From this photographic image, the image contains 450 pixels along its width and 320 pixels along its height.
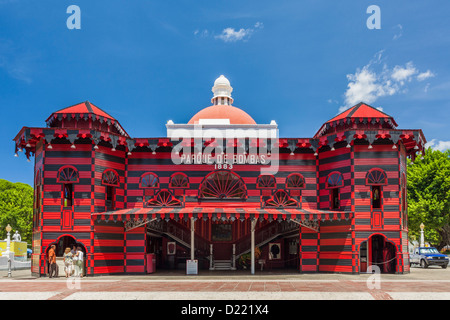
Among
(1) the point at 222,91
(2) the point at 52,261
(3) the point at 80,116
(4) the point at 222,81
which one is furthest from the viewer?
(4) the point at 222,81

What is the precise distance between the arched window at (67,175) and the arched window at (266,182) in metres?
10.9

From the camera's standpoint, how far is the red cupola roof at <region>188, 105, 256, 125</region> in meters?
39.4

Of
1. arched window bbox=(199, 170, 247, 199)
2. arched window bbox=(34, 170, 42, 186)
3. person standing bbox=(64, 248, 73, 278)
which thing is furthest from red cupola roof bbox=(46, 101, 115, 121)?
person standing bbox=(64, 248, 73, 278)

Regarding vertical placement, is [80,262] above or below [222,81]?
below

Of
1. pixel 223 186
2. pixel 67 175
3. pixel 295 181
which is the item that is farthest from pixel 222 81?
pixel 67 175

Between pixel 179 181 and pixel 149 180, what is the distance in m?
1.88

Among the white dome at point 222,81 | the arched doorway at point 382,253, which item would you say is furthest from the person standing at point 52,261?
the white dome at point 222,81

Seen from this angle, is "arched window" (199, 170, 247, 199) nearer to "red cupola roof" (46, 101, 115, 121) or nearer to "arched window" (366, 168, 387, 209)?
"red cupola roof" (46, 101, 115, 121)

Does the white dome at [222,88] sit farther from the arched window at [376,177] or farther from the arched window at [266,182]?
the arched window at [376,177]

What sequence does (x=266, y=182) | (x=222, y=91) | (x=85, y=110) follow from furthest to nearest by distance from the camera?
(x=222, y=91) → (x=266, y=182) → (x=85, y=110)

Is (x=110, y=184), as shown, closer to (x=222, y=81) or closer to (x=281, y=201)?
(x=281, y=201)

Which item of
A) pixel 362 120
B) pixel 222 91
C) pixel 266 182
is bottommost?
pixel 266 182

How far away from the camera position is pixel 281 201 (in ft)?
91.6

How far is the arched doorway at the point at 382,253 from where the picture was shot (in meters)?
26.4
